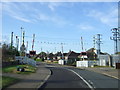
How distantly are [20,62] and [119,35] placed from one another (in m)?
31.1

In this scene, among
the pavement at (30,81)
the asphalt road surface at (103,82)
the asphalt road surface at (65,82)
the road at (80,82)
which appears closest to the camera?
the pavement at (30,81)

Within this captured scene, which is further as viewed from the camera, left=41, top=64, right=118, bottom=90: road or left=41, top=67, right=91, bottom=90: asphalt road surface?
left=41, top=64, right=118, bottom=90: road

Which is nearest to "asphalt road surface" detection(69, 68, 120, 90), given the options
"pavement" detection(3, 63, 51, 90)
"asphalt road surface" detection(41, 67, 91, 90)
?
"asphalt road surface" detection(41, 67, 91, 90)

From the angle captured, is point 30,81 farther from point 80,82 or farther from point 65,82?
point 80,82

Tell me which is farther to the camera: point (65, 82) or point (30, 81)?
point (65, 82)

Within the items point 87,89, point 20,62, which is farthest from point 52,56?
point 87,89

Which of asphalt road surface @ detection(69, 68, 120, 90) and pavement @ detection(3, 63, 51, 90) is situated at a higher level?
pavement @ detection(3, 63, 51, 90)

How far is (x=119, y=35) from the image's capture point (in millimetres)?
60281

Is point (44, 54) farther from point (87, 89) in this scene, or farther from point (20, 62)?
point (87, 89)

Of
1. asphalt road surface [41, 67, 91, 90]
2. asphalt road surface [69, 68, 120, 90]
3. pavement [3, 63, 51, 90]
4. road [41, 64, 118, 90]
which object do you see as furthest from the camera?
asphalt road surface [69, 68, 120, 90]

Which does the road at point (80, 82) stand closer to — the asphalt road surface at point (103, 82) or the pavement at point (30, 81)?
the asphalt road surface at point (103, 82)

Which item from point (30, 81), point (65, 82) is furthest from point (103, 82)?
point (30, 81)

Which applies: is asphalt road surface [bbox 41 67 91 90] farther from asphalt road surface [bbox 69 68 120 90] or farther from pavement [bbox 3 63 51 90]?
asphalt road surface [bbox 69 68 120 90]

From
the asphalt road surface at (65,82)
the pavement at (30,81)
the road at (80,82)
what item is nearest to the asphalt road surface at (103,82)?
the road at (80,82)
